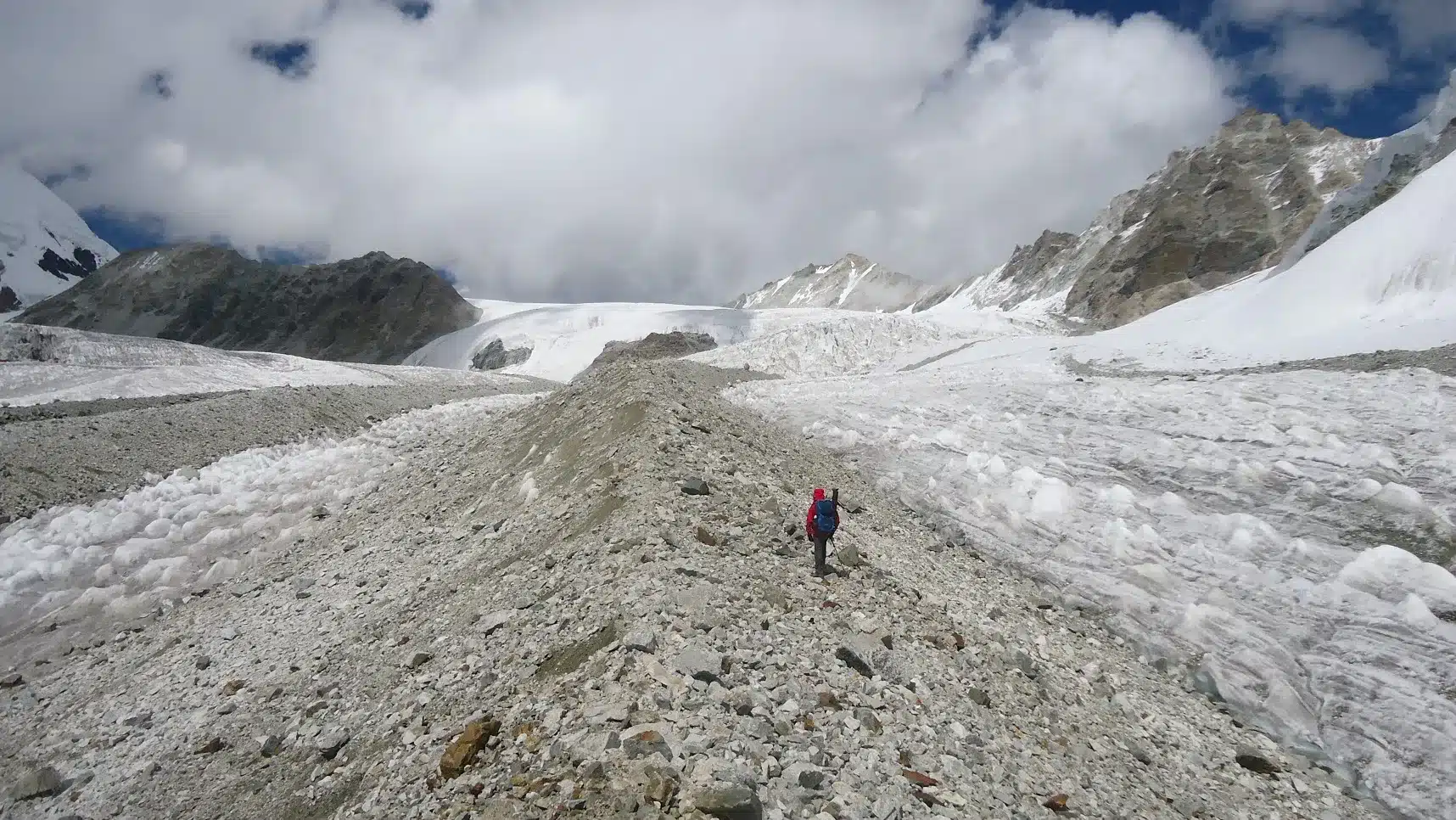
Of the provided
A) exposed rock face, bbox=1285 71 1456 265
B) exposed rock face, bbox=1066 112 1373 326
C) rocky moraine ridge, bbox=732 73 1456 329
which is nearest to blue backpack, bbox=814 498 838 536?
exposed rock face, bbox=1285 71 1456 265

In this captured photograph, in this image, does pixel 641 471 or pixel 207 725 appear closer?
pixel 207 725

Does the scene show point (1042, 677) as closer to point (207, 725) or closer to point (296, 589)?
point (207, 725)

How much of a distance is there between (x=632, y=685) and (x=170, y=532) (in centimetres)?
1458

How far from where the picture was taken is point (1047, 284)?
136m

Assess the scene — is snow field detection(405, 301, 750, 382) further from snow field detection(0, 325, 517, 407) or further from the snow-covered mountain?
the snow-covered mountain

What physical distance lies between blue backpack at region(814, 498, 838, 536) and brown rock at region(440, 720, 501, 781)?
4590 mm

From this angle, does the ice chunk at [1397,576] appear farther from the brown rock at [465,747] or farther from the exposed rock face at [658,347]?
the exposed rock face at [658,347]

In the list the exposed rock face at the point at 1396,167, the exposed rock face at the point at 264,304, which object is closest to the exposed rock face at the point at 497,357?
the exposed rock face at the point at 264,304

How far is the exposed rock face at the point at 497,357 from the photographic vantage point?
86312 millimetres

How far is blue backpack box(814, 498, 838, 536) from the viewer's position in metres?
8.89

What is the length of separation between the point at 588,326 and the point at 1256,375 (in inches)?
3289

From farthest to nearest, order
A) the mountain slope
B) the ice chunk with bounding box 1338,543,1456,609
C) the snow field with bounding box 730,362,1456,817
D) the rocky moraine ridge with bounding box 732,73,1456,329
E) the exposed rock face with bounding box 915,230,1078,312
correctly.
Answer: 1. the exposed rock face with bounding box 915,230,1078,312
2. the rocky moraine ridge with bounding box 732,73,1456,329
3. the mountain slope
4. the ice chunk with bounding box 1338,543,1456,609
5. the snow field with bounding box 730,362,1456,817

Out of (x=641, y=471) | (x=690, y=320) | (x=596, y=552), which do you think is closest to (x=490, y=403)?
(x=641, y=471)

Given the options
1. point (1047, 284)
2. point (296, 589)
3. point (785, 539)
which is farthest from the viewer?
point (1047, 284)
